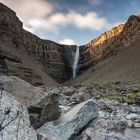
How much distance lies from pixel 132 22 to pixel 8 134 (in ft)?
475

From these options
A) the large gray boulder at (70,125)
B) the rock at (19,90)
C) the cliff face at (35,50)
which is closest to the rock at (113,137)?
the large gray boulder at (70,125)

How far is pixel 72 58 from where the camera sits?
16688 centimetres

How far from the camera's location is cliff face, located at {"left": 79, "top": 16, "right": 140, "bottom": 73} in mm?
144375

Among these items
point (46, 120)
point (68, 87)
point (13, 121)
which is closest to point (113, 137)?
point (46, 120)

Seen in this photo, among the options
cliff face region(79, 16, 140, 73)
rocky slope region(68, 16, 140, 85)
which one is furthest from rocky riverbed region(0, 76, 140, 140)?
cliff face region(79, 16, 140, 73)

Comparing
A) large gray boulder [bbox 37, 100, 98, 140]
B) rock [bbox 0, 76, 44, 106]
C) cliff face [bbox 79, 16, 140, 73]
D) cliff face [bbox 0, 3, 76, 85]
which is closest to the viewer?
large gray boulder [bbox 37, 100, 98, 140]

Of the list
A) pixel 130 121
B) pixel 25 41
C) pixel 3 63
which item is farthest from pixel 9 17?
pixel 130 121

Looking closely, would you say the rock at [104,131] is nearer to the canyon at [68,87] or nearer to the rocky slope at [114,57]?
the canyon at [68,87]

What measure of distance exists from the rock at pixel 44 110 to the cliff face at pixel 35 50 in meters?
104

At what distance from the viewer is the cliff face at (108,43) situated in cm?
14438

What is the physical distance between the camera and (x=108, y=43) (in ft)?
528

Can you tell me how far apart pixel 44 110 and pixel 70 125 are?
126cm

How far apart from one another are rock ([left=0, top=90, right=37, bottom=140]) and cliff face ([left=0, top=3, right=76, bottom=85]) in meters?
106

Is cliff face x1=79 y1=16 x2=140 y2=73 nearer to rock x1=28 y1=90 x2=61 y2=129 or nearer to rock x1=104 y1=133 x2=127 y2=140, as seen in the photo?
rock x1=28 y1=90 x2=61 y2=129
